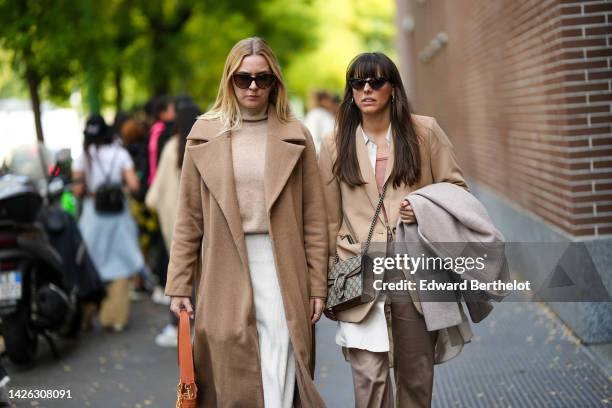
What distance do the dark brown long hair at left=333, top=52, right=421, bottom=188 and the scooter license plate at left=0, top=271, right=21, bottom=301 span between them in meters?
3.46

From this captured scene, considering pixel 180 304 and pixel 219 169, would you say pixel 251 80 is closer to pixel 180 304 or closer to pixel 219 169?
pixel 219 169

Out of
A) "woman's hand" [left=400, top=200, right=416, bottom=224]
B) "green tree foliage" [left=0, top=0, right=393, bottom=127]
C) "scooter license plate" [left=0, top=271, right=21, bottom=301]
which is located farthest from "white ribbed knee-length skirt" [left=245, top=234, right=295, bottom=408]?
"green tree foliage" [left=0, top=0, right=393, bottom=127]

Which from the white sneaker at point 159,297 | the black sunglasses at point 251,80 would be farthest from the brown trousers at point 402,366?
the white sneaker at point 159,297

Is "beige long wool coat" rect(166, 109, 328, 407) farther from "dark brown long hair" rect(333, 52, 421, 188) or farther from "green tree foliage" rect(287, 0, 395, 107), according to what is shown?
"green tree foliage" rect(287, 0, 395, 107)

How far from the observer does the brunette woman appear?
4398 mm

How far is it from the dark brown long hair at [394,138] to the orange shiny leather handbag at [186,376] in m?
A: 1.02

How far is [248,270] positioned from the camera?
4.32 metres

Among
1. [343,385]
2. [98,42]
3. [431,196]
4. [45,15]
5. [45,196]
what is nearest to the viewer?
[431,196]

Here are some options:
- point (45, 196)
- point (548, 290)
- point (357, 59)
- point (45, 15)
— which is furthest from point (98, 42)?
point (357, 59)

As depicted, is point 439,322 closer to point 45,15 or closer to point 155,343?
point 155,343

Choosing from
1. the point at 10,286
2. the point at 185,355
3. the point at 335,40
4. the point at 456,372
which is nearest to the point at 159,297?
the point at 10,286

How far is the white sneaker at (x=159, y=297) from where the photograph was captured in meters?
10.1

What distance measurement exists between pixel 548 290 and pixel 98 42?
9661 millimetres

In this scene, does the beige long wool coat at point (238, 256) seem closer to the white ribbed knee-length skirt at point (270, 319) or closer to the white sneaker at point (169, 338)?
the white ribbed knee-length skirt at point (270, 319)
